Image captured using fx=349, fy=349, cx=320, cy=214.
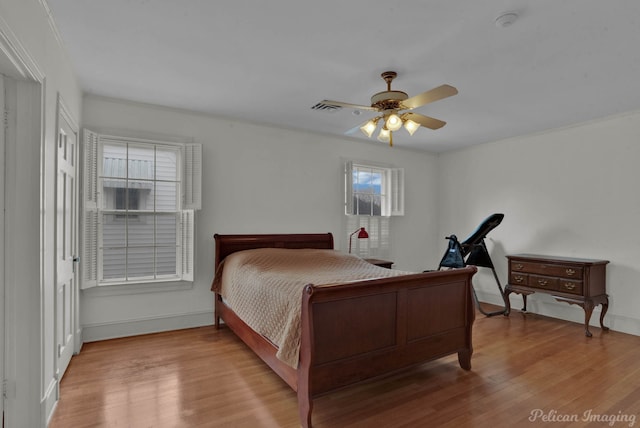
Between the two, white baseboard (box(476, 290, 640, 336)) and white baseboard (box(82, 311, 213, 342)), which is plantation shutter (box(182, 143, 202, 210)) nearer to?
white baseboard (box(82, 311, 213, 342))

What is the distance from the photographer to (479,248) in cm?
504

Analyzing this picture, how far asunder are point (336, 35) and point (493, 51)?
3.86 ft

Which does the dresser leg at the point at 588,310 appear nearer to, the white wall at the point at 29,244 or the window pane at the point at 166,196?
the window pane at the point at 166,196

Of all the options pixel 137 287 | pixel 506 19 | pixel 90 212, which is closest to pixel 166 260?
pixel 137 287

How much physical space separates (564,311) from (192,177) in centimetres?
487

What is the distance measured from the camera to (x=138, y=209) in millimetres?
3801

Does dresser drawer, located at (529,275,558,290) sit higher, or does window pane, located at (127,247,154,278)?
window pane, located at (127,247,154,278)

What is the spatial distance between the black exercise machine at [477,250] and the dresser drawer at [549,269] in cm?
42

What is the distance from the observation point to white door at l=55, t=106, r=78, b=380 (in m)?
2.50

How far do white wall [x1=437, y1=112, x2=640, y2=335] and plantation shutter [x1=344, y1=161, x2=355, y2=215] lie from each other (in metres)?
2.01

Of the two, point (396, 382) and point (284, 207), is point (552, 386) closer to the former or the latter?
point (396, 382)

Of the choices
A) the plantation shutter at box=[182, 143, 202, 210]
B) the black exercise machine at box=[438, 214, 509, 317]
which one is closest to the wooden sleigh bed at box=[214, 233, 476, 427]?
the plantation shutter at box=[182, 143, 202, 210]

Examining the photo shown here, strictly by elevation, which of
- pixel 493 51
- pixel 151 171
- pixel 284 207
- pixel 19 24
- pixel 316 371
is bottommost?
pixel 316 371

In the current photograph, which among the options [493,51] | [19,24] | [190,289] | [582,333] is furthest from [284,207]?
[582,333]
